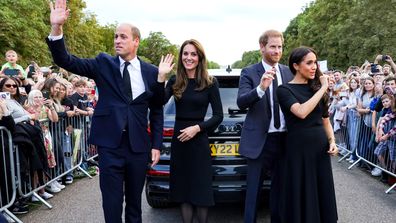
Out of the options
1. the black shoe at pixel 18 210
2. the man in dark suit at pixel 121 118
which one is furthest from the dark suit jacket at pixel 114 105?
the black shoe at pixel 18 210

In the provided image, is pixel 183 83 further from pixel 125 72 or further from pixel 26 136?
pixel 26 136

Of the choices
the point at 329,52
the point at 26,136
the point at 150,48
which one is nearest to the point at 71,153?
the point at 26,136

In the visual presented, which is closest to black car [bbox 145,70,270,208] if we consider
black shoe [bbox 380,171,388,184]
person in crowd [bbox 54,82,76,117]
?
person in crowd [bbox 54,82,76,117]

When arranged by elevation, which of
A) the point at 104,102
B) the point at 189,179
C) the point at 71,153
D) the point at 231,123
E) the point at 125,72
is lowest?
the point at 71,153

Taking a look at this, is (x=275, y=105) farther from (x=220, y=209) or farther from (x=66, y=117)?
(x=66, y=117)

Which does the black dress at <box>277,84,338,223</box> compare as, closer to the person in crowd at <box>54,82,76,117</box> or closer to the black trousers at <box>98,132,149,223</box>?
the black trousers at <box>98,132,149,223</box>

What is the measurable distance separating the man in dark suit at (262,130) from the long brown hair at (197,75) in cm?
37

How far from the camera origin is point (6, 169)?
545cm

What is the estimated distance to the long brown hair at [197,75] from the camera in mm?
4059

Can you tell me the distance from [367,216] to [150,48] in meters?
101

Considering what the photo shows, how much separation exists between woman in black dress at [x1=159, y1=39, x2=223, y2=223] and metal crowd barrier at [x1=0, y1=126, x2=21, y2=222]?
2.49m

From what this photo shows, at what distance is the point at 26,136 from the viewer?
5.71 meters

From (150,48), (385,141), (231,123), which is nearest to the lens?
(231,123)

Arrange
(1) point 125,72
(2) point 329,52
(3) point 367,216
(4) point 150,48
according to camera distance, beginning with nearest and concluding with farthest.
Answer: (1) point 125,72
(3) point 367,216
(2) point 329,52
(4) point 150,48
